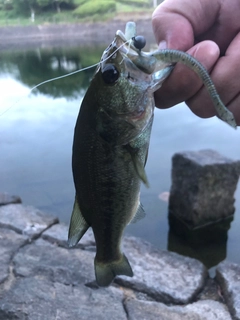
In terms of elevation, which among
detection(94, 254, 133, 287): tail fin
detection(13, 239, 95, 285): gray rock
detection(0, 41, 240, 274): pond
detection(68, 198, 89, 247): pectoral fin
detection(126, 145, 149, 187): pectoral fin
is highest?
detection(126, 145, 149, 187): pectoral fin

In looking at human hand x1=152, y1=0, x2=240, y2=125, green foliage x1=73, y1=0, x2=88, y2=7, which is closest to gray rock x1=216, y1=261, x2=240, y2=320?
human hand x1=152, y1=0, x2=240, y2=125

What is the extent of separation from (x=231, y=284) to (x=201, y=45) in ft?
5.92

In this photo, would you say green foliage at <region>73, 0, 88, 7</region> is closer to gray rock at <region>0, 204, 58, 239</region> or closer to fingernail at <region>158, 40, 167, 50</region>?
gray rock at <region>0, 204, 58, 239</region>

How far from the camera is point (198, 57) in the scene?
44.8 inches

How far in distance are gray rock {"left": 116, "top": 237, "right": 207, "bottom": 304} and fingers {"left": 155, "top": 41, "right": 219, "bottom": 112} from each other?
1.51 m

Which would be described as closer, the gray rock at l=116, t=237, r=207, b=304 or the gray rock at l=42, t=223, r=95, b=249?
the gray rock at l=116, t=237, r=207, b=304

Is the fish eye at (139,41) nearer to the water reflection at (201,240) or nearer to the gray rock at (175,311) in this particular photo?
the gray rock at (175,311)

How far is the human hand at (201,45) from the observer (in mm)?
1175

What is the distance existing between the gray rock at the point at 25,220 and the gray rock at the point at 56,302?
678 millimetres

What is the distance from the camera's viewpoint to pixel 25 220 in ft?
10.7

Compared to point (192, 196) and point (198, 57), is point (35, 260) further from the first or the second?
point (198, 57)

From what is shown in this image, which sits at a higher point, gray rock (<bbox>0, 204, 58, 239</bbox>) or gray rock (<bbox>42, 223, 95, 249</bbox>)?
gray rock (<bbox>42, 223, 95, 249</bbox>)

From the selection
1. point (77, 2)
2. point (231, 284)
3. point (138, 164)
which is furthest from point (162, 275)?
point (77, 2)

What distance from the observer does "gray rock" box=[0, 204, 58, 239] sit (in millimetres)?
3115
